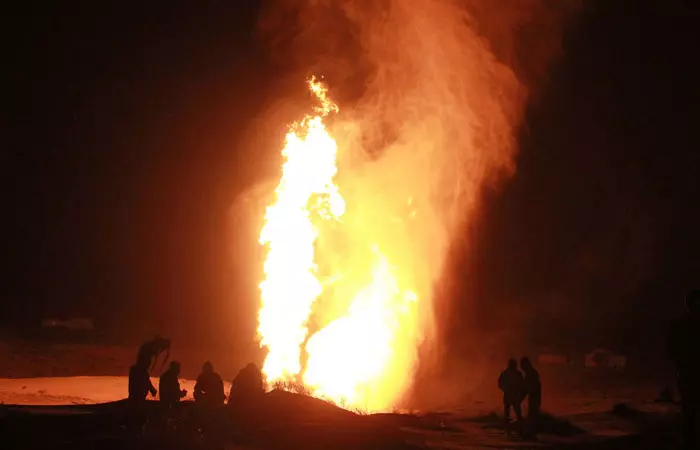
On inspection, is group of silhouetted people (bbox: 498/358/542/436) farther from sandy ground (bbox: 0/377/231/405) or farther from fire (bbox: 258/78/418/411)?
sandy ground (bbox: 0/377/231/405)

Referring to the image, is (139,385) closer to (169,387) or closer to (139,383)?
(139,383)

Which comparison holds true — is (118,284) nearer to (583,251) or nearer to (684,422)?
(583,251)

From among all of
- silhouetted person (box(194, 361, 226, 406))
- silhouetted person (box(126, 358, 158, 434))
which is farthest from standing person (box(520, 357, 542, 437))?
silhouetted person (box(126, 358, 158, 434))

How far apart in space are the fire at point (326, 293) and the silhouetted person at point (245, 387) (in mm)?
8238

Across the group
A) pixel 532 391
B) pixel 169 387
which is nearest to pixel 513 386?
pixel 532 391

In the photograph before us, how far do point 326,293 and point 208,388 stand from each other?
11013 mm

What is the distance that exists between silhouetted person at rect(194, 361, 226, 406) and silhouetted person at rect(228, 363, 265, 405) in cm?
55

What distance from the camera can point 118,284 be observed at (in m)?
39.1

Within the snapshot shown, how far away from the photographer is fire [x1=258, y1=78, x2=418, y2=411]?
24344 mm

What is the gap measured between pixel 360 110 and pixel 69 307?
64.7ft

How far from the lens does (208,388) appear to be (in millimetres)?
14562

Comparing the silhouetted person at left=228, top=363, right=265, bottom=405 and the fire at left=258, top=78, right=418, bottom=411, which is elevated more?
the fire at left=258, top=78, right=418, bottom=411

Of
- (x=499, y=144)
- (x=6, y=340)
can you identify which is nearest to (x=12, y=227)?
(x=6, y=340)

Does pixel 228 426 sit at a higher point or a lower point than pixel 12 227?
lower
